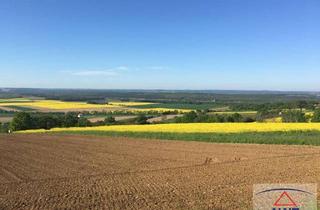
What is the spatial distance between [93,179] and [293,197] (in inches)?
299

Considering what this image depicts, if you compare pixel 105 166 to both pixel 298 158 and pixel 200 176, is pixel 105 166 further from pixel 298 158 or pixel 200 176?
pixel 298 158

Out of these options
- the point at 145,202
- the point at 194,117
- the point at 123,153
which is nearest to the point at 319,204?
the point at 145,202

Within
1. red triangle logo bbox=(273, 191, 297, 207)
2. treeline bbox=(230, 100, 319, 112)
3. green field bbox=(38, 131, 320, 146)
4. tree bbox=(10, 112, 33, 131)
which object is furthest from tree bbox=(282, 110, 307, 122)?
red triangle logo bbox=(273, 191, 297, 207)

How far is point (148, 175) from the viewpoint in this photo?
1578 cm

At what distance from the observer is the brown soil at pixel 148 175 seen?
11148 millimetres

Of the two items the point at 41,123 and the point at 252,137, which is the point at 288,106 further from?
the point at 252,137

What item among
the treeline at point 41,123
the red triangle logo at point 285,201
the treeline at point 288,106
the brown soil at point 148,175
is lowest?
the treeline at point 41,123

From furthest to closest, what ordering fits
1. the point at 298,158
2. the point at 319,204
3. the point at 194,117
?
the point at 194,117 < the point at 298,158 < the point at 319,204

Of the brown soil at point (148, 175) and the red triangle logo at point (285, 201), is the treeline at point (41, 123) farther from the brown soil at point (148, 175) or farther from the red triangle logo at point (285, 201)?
the red triangle logo at point (285, 201)

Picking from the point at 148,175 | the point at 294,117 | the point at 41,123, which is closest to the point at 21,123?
the point at 41,123

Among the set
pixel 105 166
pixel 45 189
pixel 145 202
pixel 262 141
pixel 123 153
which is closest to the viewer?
pixel 145 202

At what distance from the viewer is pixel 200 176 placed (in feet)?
50.1

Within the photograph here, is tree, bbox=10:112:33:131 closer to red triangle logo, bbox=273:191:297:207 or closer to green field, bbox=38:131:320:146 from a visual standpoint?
green field, bbox=38:131:320:146

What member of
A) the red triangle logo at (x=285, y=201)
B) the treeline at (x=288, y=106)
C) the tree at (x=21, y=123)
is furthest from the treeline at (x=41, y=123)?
the red triangle logo at (x=285, y=201)
